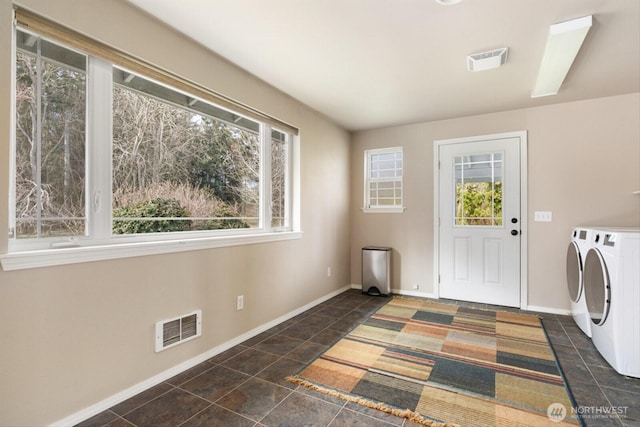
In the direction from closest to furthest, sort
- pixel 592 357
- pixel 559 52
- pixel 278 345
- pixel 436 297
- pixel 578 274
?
pixel 559 52 < pixel 592 357 < pixel 278 345 < pixel 578 274 < pixel 436 297

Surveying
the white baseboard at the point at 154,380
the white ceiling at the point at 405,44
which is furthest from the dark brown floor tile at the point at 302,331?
the white ceiling at the point at 405,44

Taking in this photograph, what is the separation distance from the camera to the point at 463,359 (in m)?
2.42

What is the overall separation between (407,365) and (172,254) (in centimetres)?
188

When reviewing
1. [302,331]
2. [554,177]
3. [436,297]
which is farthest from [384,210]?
[302,331]

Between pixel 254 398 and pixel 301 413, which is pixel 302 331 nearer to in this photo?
pixel 254 398

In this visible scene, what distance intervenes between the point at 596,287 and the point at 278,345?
8.62ft

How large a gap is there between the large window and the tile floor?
982mm

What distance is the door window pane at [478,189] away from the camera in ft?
12.5

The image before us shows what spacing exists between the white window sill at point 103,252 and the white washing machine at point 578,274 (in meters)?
3.07

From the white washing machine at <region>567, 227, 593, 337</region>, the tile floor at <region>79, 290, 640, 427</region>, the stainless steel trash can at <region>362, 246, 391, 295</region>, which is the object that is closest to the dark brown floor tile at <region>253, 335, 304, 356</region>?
the tile floor at <region>79, 290, 640, 427</region>

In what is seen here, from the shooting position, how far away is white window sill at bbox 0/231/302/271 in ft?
4.82

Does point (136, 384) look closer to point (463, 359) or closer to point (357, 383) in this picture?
point (357, 383)

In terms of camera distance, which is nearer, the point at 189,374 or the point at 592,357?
the point at 189,374

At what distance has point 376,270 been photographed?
430 cm
